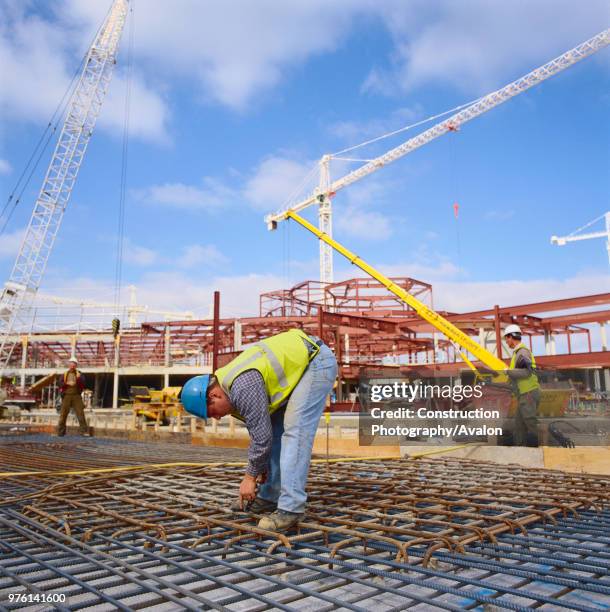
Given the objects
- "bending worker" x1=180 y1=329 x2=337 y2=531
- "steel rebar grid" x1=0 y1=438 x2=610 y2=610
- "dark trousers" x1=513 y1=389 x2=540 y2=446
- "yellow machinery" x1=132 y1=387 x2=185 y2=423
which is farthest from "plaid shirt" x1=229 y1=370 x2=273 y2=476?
"yellow machinery" x1=132 y1=387 x2=185 y2=423

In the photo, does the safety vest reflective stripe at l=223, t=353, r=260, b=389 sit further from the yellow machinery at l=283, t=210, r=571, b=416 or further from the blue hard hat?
the yellow machinery at l=283, t=210, r=571, b=416

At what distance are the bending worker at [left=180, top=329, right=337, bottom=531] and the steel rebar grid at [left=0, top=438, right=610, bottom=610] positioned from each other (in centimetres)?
19

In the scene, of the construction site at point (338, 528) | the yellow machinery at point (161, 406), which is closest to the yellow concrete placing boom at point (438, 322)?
the construction site at point (338, 528)

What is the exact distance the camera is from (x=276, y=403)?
9.94 feet

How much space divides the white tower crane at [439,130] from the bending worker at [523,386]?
29.6m

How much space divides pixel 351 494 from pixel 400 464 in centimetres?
197

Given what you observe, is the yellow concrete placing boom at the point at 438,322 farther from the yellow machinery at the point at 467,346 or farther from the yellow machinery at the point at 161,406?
the yellow machinery at the point at 161,406

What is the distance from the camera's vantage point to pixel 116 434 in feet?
Answer: 46.0

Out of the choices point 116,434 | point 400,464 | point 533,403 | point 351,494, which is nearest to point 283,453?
point 351,494

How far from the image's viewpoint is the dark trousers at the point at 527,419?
664cm

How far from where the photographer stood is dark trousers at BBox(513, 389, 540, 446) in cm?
664

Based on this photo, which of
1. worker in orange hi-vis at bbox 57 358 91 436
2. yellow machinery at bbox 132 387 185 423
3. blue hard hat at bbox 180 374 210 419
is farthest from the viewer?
yellow machinery at bbox 132 387 185 423

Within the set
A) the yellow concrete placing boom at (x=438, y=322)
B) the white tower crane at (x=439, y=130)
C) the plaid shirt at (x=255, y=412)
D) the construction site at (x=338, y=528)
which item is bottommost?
the construction site at (x=338, y=528)

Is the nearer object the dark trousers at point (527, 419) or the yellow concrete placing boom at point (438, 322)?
the dark trousers at point (527, 419)
